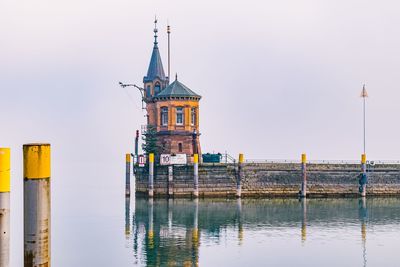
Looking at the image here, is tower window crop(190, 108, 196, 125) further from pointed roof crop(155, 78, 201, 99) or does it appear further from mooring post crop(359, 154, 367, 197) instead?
mooring post crop(359, 154, 367, 197)

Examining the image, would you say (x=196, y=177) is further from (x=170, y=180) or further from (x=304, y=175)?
(x=304, y=175)

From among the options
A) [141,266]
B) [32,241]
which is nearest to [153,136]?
[141,266]

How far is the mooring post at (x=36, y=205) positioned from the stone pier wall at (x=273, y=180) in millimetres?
52346

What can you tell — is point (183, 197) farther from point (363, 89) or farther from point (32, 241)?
point (32, 241)

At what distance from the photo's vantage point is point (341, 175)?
67625 mm

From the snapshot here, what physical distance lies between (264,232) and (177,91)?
2411 centimetres

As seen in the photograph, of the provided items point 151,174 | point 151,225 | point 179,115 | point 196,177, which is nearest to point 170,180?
point 151,174

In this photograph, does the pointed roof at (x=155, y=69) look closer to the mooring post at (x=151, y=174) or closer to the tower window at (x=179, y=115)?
the tower window at (x=179, y=115)

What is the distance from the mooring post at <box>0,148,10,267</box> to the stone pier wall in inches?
2048

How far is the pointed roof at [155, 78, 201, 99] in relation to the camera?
66875mm

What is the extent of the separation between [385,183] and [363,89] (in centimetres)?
1153

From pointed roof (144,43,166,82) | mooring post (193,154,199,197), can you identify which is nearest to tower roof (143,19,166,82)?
pointed roof (144,43,166,82)

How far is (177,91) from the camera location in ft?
221

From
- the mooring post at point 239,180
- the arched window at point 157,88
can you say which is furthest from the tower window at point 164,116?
the mooring post at point 239,180
